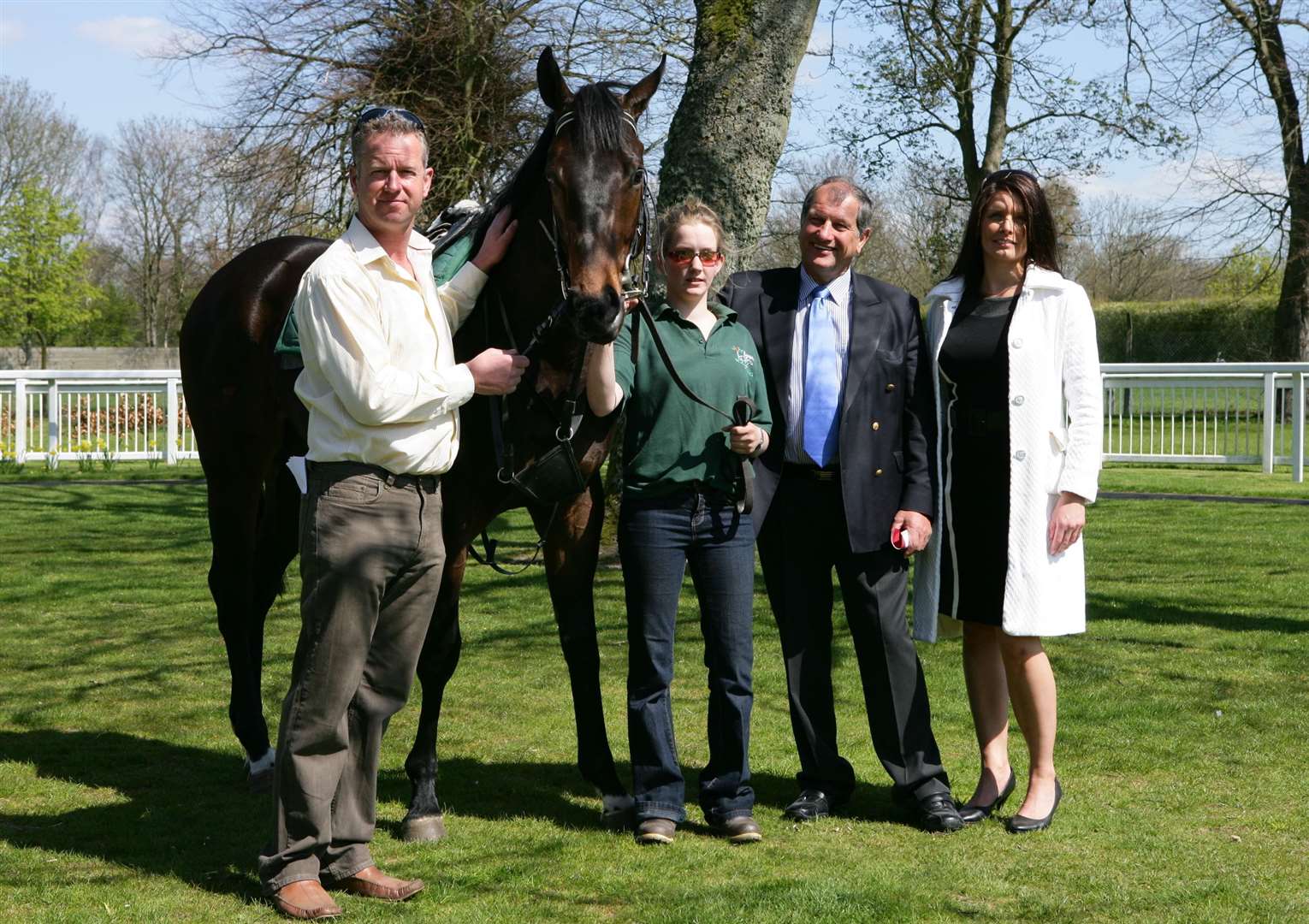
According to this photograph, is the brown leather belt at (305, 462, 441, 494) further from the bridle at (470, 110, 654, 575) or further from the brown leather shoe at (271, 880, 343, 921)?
the brown leather shoe at (271, 880, 343, 921)

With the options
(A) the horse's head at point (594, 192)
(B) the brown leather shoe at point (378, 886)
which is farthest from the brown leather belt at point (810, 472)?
(B) the brown leather shoe at point (378, 886)

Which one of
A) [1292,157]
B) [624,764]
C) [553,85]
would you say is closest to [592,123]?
[553,85]

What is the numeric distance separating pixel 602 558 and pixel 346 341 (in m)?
6.84

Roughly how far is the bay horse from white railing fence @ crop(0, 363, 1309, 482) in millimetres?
12295

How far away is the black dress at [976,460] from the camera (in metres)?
4.21

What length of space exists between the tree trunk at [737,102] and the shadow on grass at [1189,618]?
3413mm

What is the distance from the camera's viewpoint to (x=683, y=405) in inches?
158

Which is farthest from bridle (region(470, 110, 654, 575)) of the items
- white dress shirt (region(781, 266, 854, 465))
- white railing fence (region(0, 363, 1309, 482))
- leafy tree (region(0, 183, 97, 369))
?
leafy tree (region(0, 183, 97, 369))

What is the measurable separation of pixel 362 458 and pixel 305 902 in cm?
119

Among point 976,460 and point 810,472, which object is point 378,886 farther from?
point 976,460

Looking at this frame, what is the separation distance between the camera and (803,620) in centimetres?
432

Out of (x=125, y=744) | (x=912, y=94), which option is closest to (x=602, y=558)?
(x=125, y=744)

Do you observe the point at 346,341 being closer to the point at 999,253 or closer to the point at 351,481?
the point at 351,481

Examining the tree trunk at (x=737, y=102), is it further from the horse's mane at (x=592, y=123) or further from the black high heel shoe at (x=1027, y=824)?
the black high heel shoe at (x=1027, y=824)
